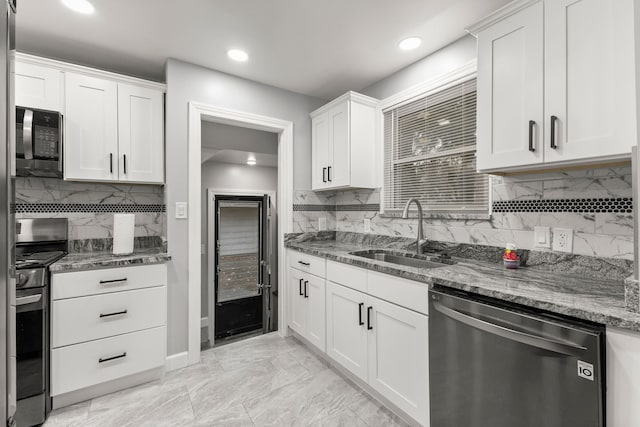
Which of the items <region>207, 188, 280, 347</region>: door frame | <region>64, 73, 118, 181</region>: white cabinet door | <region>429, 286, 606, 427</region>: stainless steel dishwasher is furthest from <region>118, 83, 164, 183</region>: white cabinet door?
<region>429, 286, 606, 427</region>: stainless steel dishwasher

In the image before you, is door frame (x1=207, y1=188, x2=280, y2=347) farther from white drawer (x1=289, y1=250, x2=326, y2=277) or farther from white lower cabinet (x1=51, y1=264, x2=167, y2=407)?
white lower cabinet (x1=51, y1=264, x2=167, y2=407)

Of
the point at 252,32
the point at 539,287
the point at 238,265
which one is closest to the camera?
the point at 539,287

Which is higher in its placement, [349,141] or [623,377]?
[349,141]

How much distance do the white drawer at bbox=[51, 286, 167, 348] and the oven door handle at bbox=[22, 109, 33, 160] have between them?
3.30ft

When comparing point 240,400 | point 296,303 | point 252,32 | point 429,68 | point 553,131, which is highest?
point 252,32

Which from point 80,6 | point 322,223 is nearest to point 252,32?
point 80,6

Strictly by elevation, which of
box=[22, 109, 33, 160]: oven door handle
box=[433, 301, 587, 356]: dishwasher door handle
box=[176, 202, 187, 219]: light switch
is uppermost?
box=[22, 109, 33, 160]: oven door handle

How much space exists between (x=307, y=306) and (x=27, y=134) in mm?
2361

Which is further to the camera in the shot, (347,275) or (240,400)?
(347,275)

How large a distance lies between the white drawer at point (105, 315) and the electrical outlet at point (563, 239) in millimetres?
2597

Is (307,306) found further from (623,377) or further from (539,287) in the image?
(623,377)

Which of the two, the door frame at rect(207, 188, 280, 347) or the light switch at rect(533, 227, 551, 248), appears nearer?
the light switch at rect(533, 227, 551, 248)

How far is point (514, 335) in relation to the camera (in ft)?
3.77

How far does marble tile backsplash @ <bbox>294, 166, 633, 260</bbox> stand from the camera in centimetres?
142
